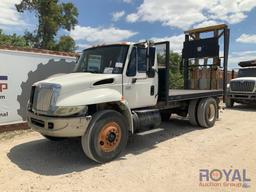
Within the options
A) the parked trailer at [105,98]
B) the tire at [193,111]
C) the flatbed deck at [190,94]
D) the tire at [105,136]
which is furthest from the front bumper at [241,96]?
the tire at [105,136]

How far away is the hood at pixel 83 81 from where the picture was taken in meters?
5.39

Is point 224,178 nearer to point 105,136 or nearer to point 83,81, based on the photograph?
point 105,136

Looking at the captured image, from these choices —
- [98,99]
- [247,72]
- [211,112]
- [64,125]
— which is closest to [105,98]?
[98,99]

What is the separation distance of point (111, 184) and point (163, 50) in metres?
3.86

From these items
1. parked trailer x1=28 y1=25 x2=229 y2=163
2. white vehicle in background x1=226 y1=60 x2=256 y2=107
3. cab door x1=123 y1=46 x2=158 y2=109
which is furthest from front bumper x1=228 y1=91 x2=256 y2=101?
cab door x1=123 y1=46 x2=158 y2=109

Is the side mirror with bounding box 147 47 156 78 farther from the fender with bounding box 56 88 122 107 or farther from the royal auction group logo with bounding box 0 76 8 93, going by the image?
the royal auction group logo with bounding box 0 76 8 93

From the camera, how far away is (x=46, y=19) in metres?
29.8

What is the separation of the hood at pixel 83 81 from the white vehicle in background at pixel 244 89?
1071 cm

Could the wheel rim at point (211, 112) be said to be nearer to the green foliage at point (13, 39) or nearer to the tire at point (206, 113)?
the tire at point (206, 113)

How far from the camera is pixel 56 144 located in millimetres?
7117

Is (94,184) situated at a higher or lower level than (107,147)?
lower

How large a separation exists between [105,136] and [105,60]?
5.78 feet

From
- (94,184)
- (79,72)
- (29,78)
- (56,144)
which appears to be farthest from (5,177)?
(29,78)

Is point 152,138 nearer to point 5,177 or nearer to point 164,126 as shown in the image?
point 164,126
